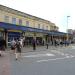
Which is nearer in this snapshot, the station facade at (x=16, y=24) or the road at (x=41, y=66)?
the road at (x=41, y=66)

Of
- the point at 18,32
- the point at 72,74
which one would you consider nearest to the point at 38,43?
the point at 18,32

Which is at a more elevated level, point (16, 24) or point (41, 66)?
point (16, 24)

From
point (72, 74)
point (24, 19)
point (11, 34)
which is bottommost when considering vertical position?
point (72, 74)

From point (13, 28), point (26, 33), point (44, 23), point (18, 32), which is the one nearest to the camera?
point (13, 28)

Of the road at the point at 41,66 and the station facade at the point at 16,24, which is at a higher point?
the station facade at the point at 16,24

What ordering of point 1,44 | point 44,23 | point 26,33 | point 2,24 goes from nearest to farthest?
point 1,44 < point 2,24 < point 26,33 < point 44,23

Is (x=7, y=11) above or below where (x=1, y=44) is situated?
above

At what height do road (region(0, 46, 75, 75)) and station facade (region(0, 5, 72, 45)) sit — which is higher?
station facade (region(0, 5, 72, 45))

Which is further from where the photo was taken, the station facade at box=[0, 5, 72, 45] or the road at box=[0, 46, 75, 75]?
the station facade at box=[0, 5, 72, 45]

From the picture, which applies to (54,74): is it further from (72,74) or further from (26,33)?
(26,33)

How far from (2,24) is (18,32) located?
24.1 feet

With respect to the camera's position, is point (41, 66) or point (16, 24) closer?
point (41, 66)

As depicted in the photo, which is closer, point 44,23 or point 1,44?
point 1,44

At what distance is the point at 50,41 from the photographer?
60500 millimetres
